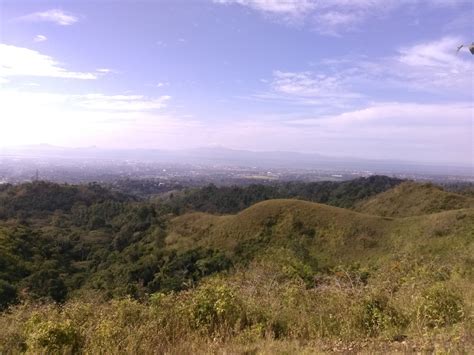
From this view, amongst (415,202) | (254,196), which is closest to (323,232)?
Answer: (415,202)

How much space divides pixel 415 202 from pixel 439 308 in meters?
45.5

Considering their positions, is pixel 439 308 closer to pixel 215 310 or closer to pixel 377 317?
pixel 377 317

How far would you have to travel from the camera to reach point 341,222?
113 feet

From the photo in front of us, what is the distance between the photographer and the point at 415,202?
46.5 metres

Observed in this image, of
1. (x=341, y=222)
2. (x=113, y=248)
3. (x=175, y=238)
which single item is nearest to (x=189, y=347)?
(x=341, y=222)

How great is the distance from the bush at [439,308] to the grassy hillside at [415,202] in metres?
39.5

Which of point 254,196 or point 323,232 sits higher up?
point 323,232

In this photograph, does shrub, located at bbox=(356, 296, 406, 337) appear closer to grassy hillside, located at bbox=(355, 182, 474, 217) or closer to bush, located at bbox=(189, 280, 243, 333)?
bush, located at bbox=(189, 280, 243, 333)

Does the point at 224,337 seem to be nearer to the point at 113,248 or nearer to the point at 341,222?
the point at 341,222

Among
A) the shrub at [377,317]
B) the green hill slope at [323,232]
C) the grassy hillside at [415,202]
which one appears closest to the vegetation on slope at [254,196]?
the grassy hillside at [415,202]

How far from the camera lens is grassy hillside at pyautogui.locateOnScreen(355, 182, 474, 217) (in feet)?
138

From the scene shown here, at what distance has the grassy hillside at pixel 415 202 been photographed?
42.0m

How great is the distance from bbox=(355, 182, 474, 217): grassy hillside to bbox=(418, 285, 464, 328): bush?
3948 centimetres

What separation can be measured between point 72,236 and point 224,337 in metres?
48.8
